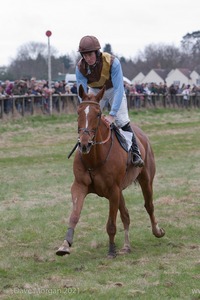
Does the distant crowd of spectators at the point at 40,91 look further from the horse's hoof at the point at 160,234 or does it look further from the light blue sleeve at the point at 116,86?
the light blue sleeve at the point at 116,86

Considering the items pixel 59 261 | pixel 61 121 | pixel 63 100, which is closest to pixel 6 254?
pixel 59 261

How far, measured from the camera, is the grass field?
6652 millimetres

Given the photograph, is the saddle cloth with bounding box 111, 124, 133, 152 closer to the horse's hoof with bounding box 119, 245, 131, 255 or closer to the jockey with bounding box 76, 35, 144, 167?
the jockey with bounding box 76, 35, 144, 167

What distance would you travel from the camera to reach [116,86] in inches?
325

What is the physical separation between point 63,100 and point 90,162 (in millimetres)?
23910

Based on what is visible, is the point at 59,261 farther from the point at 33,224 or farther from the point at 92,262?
the point at 33,224

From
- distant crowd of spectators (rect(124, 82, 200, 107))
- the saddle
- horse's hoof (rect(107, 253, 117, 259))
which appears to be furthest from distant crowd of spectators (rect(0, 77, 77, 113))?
horse's hoof (rect(107, 253, 117, 259))

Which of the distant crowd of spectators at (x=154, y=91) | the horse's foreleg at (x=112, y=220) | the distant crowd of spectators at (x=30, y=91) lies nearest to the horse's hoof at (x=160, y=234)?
the horse's foreleg at (x=112, y=220)

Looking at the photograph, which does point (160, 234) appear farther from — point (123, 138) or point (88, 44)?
point (88, 44)

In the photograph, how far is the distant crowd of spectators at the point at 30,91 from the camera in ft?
90.8

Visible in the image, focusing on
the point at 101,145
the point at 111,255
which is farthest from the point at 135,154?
the point at 111,255

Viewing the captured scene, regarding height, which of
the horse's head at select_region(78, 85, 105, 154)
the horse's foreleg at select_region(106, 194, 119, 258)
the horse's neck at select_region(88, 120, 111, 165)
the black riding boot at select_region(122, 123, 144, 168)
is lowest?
the horse's foreleg at select_region(106, 194, 119, 258)

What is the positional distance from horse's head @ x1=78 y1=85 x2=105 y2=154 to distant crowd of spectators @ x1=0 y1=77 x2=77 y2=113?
64.9 ft

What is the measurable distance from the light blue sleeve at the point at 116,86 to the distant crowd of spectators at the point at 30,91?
19213 millimetres
